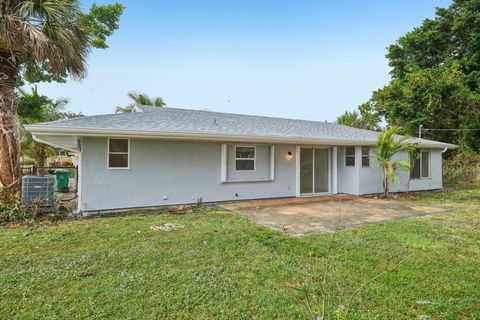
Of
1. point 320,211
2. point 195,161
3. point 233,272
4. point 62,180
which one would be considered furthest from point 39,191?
point 320,211

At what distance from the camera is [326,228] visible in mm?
6246

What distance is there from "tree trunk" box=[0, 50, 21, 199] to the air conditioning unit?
1.18 feet

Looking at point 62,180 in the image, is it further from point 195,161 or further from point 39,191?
point 195,161

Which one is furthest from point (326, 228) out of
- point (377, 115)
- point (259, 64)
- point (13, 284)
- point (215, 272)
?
point (377, 115)

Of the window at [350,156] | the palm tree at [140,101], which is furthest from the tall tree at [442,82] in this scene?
the palm tree at [140,101]

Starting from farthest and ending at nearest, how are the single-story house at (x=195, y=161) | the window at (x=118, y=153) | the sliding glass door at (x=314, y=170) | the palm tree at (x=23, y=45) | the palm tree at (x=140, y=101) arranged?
the palm tree at (x=140, y=101) → the sliding glass door at (x=314, y=170) → the window at (x=118, y=153) → the single-story house at (x=195, y=161) → the palm tree at (x=23, y=45)

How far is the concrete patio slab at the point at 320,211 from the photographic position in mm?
6551

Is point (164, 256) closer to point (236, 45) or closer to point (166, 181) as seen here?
point (166, 181)

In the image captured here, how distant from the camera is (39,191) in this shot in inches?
289

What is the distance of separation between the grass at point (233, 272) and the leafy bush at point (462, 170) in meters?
13.2

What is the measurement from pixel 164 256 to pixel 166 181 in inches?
177

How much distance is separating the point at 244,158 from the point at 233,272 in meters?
6.48

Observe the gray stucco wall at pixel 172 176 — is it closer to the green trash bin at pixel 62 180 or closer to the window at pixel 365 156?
the window at pixel 365 156

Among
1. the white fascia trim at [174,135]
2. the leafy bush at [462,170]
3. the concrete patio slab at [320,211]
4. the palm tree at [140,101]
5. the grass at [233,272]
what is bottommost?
the grass at [233,272]
